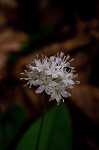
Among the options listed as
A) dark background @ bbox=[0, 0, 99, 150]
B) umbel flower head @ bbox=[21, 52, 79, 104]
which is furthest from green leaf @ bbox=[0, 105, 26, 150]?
umbel flower head @ bbox=[21, 52, 79, 104]

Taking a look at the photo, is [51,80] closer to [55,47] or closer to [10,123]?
[10,123]

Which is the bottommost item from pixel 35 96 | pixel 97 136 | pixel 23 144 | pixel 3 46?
pixel 23 144

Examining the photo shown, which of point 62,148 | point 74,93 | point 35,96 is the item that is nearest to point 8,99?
point 35,96

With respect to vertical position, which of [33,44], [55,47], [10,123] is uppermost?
[33,44]

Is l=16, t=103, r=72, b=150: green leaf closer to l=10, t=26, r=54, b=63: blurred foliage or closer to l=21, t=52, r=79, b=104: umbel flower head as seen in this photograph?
l=21, t=52, r=79, b=104: umbel flower head

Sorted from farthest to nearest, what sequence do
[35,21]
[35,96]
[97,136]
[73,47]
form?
[35,21]
[73,47]
[35,96]
[97,136]

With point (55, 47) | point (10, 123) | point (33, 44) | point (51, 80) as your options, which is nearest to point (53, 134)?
point (10, 123)

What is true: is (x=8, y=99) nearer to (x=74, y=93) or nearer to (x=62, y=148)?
(x=74, y=93)
